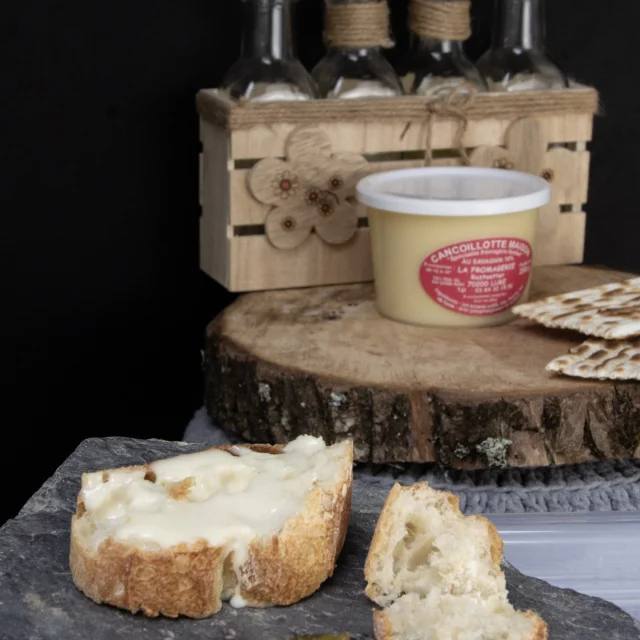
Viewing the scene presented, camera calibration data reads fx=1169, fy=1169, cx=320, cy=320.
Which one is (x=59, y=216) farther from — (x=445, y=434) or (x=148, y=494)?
(x=148, y=494)

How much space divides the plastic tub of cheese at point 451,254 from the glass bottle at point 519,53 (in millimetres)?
237

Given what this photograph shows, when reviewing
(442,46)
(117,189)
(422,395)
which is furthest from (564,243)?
(117,189)

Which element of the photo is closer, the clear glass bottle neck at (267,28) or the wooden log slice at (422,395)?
the wooden log slice at (422,395)

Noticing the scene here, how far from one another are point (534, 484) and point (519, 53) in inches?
29.0

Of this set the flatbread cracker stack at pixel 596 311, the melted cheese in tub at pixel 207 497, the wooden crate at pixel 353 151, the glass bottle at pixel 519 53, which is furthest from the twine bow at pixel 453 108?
the melted cheese in tub at pixel 207 497

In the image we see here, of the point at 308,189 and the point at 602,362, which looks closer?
the point at 602,362

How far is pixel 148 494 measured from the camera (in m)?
1.02

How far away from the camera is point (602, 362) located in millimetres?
1467

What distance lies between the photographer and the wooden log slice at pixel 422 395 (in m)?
1.42

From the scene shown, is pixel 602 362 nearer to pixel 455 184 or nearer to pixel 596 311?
pixel 596 311

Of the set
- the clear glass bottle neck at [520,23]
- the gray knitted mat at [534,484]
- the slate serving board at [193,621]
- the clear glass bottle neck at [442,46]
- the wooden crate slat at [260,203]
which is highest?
the clear glass bottle neck at [520,23]

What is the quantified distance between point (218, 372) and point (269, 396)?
4.9 inches

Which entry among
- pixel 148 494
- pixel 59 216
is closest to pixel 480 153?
pixel 59 216

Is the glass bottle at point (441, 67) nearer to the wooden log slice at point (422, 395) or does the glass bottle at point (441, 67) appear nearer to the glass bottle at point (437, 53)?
the glass bottle at point (437, 53)
